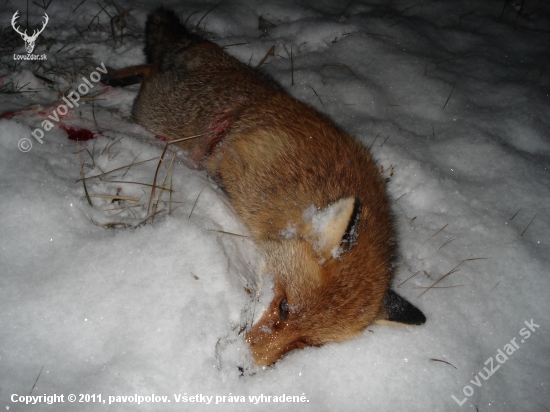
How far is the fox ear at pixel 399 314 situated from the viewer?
2.41 meters

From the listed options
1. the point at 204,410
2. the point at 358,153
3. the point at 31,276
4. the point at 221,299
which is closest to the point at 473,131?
the point at 358,153

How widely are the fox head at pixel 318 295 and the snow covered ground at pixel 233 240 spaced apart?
0.19 metres

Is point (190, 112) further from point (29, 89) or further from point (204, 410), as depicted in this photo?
point (204, 410)

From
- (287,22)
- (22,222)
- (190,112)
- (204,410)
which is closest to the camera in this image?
(204,410)

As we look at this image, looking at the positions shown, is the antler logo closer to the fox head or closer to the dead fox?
the dead fox

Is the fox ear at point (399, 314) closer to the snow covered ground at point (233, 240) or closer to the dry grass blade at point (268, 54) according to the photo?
the snow covered ground at point (233, 240)

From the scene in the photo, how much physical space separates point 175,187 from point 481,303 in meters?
2.91

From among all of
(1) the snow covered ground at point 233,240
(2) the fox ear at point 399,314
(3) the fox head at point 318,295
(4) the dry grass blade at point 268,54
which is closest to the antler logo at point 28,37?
(1) the snow covered ground at point 233,240

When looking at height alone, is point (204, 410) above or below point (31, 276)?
below

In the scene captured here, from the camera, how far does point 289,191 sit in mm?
2555

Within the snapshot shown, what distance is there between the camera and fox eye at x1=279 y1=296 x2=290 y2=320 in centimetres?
230

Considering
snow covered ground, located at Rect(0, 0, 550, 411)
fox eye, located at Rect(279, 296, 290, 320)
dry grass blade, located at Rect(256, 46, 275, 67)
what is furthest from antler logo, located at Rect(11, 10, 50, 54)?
fox eye, located at Rect(279, 296, 290, 320)

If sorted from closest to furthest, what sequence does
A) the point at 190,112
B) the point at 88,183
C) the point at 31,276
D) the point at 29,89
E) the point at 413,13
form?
1. the point at 31,276
2. the point at 88,183
3. the point at 190,112
4. the point at 29,89
5. the point at 413,13

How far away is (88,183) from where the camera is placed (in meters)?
2.85
